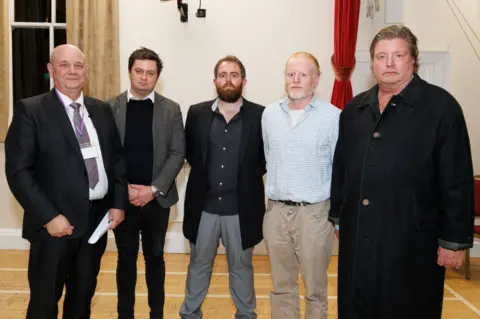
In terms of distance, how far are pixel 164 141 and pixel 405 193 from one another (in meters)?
1.50

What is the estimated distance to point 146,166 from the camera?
2.96 metres

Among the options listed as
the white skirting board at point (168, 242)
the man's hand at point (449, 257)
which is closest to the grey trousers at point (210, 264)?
the man's hand at point (449, 257)

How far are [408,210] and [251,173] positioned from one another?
1.06 meters

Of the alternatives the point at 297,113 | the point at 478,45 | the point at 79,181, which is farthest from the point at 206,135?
the point at 478,45

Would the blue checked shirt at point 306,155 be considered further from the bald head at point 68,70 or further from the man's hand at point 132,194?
the bald head at point 68,70

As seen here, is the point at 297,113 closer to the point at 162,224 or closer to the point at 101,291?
the point at 162,224

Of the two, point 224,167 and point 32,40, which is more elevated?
point 32,40

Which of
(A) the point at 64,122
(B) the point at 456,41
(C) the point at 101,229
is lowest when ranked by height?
(C) the point at 101,229

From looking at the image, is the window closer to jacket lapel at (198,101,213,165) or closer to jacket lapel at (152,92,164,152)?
jacket lapel at (152,92,164,152)

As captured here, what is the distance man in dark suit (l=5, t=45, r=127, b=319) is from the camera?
2350mm

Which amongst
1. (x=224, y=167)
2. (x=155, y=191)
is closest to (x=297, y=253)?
(x=224, y=167)

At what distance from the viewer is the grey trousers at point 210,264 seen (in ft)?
9.82

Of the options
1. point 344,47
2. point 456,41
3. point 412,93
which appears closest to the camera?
point 412,93

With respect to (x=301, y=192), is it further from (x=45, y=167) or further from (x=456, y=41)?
(x=456, y=41)
